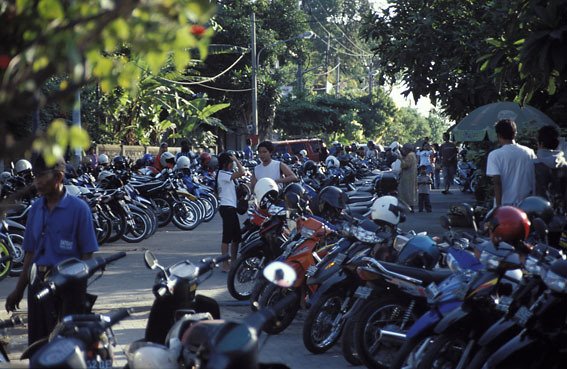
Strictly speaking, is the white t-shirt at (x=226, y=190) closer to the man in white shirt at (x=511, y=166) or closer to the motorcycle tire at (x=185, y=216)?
the man in white shirt at (x=511, y=166)

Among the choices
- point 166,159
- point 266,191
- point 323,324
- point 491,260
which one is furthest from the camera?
point 166,159

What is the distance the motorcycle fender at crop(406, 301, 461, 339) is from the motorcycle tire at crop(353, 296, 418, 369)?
1.13 m

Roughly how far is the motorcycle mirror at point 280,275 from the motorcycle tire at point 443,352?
1501mm

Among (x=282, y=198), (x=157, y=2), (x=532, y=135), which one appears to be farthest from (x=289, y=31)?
(x=157, y=2)

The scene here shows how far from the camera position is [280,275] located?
12.2ft

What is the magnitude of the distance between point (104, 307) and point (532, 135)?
23.3 ft

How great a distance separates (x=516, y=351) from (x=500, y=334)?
210 mm

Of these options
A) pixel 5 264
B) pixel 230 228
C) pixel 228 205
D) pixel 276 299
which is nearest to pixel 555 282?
pixel 276 299

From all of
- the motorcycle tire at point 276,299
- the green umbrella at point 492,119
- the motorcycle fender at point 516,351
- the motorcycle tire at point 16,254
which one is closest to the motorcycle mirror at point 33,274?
the motorcycle tire at point 276,299

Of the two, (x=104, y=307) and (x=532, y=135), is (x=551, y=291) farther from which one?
(x=532, y=135)

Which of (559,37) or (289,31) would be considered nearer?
(559,37)

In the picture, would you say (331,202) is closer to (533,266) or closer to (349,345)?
(349,345)

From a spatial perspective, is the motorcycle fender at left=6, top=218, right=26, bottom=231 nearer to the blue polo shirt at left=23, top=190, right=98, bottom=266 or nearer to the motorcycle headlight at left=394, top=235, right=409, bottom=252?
the blue polo shirt at left=23, top=190, right=98, bottom=266

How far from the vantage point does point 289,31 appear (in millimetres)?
45469
